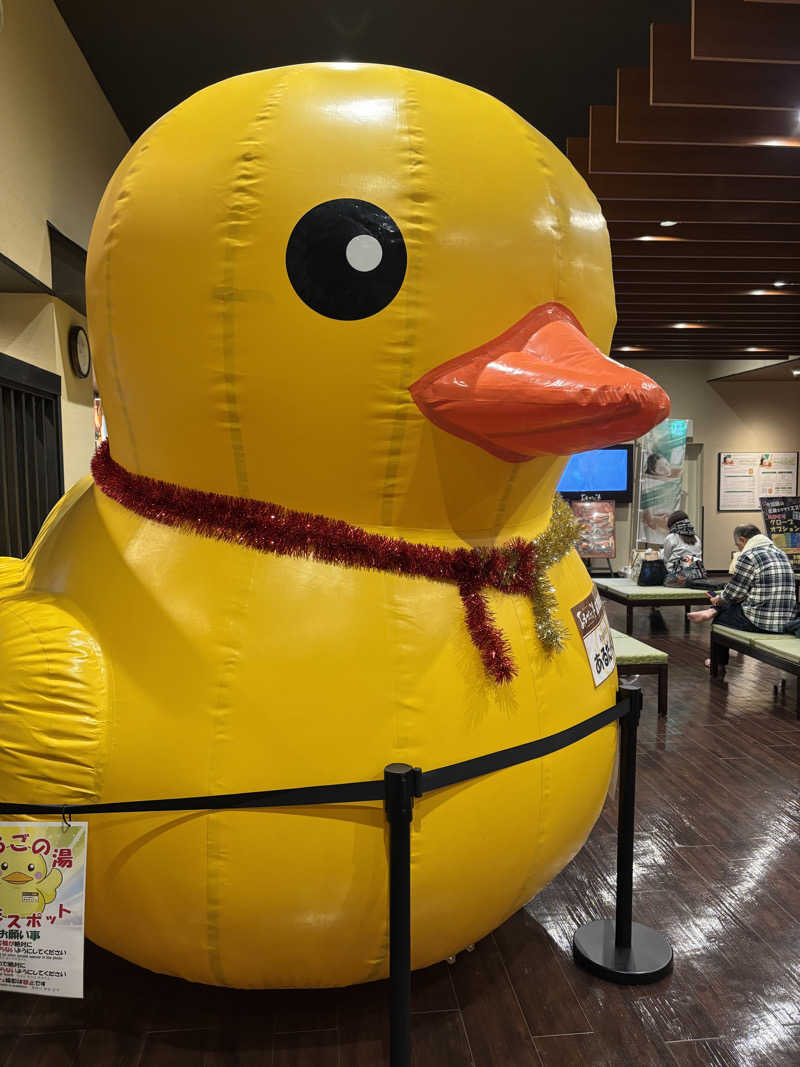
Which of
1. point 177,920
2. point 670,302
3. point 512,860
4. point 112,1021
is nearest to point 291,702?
point 177,920

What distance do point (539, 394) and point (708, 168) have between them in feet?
12.5

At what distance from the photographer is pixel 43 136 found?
395cm

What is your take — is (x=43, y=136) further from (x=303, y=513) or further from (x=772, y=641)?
(x=772, y=641)

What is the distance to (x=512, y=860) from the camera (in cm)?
177

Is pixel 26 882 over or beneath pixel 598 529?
beneath

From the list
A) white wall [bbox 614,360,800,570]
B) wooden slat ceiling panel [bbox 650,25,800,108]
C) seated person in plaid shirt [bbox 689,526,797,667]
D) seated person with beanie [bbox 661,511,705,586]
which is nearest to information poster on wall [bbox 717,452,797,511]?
white wall [bbox 614,360,800,570]

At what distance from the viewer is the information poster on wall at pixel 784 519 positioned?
10.4 m

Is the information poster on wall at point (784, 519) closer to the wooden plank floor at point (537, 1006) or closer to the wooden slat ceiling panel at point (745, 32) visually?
the wooden slat ceiling panel at point (745, 32)

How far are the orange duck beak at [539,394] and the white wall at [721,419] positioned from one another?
10889 millimetres

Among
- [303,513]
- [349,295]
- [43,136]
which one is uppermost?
[43,136]

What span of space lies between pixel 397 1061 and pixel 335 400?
1.30 m

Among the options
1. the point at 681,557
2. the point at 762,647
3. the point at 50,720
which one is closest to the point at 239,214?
the point at 50,720

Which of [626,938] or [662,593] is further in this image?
[662,593]

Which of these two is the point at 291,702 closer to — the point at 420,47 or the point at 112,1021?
the point at 112,1021
